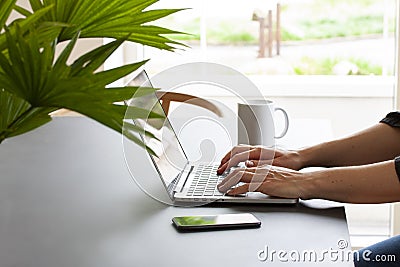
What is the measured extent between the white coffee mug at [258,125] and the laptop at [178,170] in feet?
0.52

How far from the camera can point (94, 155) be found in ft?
5.61

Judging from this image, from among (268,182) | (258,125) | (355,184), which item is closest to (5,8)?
(268,182)

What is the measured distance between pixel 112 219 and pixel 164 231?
107 millimetres

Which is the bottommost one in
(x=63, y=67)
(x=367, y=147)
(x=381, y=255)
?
(x=381, y=255)

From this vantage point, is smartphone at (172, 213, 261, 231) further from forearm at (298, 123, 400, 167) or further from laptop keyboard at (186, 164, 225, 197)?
forearm at (298, 123, 400, 167)

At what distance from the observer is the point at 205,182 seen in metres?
1.52

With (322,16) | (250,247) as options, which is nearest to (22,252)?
(250,247)

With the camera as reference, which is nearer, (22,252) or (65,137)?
(22,252)

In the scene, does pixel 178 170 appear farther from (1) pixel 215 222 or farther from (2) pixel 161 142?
(1) pixel 215 222

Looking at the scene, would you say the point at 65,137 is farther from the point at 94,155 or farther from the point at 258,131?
the point at 258,131

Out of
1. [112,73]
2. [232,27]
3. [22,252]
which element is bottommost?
[232,27]

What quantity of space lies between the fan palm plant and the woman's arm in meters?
0.55

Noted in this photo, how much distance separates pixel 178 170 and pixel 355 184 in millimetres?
378

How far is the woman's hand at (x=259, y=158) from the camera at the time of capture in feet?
5.25
